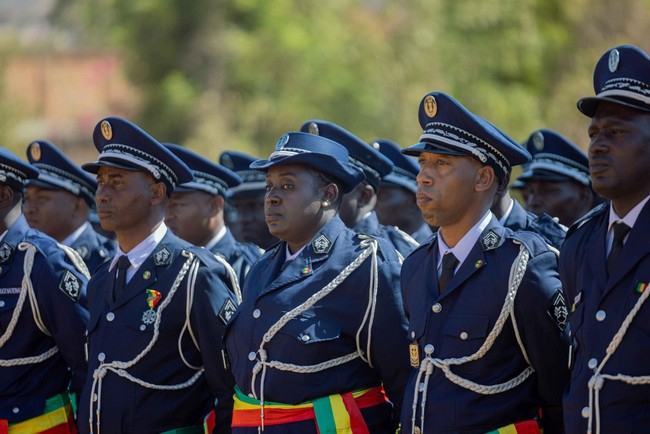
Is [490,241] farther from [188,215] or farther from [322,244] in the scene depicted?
[188,215]

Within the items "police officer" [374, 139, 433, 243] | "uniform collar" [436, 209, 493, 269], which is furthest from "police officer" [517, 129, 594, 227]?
"uniform collar" [436, 209, 493, 269]

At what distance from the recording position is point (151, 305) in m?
6.18

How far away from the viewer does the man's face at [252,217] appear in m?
9.59

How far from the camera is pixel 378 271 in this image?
579 centimetres

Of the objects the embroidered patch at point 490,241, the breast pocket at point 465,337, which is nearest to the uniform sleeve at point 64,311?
the breast pocket at point 465,337

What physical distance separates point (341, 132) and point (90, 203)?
9.00ft

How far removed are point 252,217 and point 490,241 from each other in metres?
4.58

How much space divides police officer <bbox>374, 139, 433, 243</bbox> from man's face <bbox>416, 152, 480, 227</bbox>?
387 cm

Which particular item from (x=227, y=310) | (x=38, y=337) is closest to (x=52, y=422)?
(x=38, y=337)

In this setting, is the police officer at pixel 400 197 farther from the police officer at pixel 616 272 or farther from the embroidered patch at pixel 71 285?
the police officer at pixel 616 272

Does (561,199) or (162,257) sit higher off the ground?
(561,199)

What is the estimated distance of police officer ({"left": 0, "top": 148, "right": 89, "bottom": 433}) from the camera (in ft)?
21.0

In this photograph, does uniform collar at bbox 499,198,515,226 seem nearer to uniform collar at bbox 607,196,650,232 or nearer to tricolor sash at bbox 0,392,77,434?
uniform collar at bbox 607,196,650,232

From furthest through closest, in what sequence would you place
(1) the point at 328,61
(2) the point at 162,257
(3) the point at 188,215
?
1. (1) the point at 328,61
2. (3) the point at 188,215
3. (2) the point at 162,257
